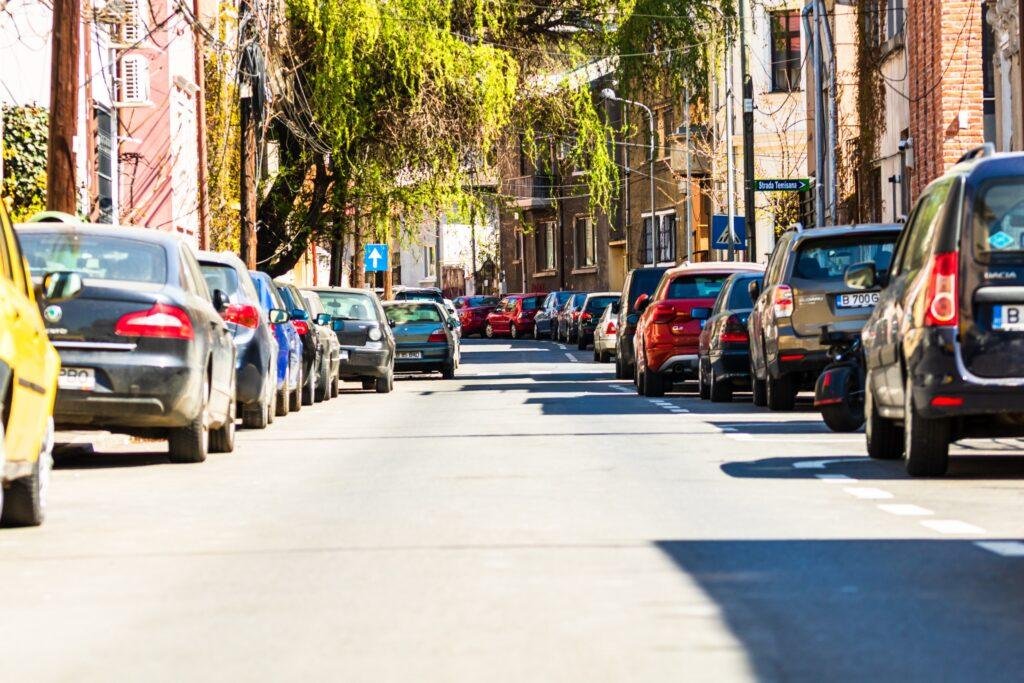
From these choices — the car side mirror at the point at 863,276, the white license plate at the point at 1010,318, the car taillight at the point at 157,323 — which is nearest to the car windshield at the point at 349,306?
the car taillight at the point at 157,323

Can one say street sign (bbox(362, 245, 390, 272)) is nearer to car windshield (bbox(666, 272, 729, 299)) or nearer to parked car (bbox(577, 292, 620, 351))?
parked car (bbox(577, 292, 620, 351))

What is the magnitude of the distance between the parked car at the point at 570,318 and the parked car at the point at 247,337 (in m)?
38.4

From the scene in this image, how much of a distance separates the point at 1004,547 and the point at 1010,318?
3.47 m

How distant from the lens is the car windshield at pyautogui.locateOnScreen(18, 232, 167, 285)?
15.5 meters

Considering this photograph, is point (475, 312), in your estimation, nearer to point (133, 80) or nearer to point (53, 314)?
point (133, 80)

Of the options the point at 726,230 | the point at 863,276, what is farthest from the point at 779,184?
the point at 863,276

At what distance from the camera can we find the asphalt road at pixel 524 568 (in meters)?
6.72

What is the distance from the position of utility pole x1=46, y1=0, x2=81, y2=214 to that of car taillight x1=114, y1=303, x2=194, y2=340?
21.6 feet

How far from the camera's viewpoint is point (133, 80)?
3969 centimetres

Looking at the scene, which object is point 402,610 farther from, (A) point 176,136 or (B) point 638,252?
(B) point 638,252

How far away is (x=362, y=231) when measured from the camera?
151 feet

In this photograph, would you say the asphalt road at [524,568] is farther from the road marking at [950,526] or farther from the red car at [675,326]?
Answer: the red car at [675,326]

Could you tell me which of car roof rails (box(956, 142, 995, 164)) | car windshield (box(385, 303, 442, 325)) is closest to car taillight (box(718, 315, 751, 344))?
car roof rails (box(956, 142, 995, 164))

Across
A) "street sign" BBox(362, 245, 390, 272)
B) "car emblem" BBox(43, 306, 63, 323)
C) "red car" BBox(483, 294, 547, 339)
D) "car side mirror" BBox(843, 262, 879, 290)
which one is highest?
"street sign" BBox(362, 245, 390, 272)
